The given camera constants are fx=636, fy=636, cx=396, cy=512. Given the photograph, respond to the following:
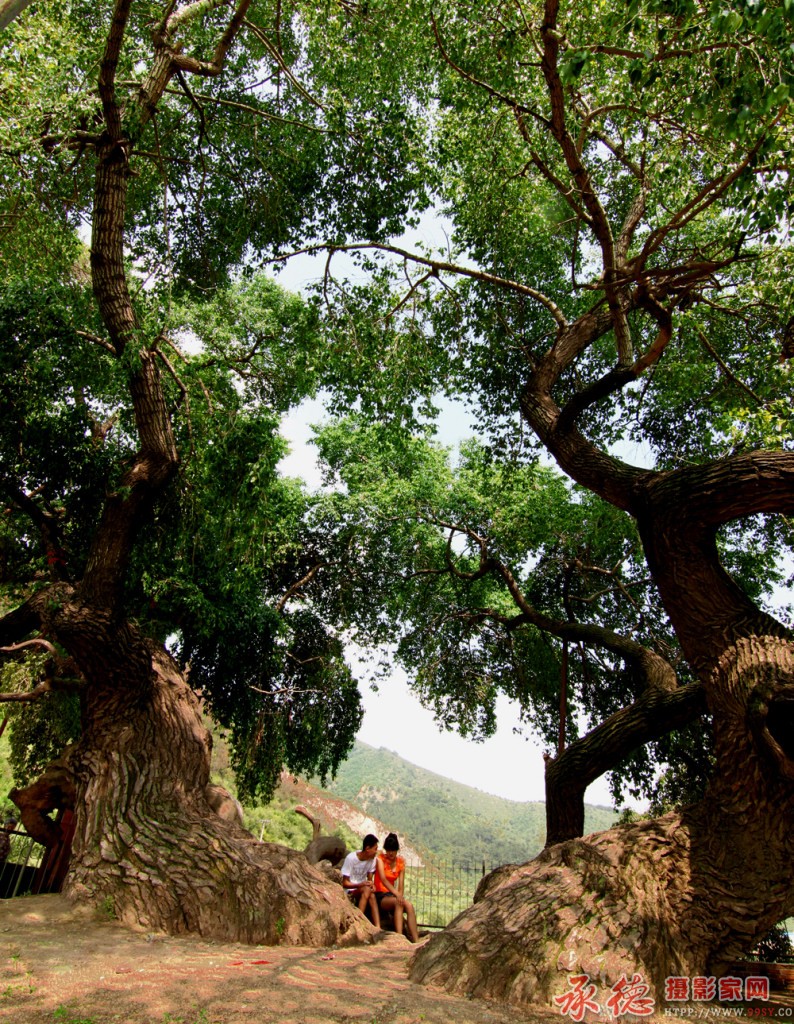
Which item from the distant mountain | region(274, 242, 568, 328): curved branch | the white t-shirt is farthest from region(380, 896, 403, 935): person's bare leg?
the distant mountain

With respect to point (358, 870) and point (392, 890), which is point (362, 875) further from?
point (392, 890)

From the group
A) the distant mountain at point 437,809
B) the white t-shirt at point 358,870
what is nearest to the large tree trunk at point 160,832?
the white t-shirt at point 358,870

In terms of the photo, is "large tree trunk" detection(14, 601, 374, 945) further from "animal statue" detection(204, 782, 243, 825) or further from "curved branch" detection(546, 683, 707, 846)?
"curved branch" detection(546, 683, 707, 846)

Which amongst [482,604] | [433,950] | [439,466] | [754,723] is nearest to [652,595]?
[482,604]

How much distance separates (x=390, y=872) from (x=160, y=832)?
267cm

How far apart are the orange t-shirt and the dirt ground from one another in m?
1.86

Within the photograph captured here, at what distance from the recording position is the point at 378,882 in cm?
663

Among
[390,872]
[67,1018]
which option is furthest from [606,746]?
[67,1018]

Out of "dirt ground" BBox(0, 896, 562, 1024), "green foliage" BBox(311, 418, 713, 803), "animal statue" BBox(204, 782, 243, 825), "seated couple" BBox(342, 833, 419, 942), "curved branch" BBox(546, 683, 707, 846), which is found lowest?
"dirt ground" BBox(0, 896, 562, 1024)

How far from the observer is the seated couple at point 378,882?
21.2 ft

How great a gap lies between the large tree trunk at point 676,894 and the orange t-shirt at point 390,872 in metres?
2.43

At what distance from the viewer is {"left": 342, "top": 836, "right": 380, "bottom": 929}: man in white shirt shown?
21.3ft

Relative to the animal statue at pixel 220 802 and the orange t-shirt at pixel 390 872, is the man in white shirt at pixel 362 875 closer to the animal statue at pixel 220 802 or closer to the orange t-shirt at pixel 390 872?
the orange t-shirt at pixel 390 872

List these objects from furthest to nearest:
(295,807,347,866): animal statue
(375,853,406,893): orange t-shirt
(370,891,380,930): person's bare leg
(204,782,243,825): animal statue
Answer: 1. (295,807,347,866): animal statue
2. (375,853,406,893): orange t-shirt
3. (370,891,380,930): person's bare leg
4. (204,782,243,825): animal statue
